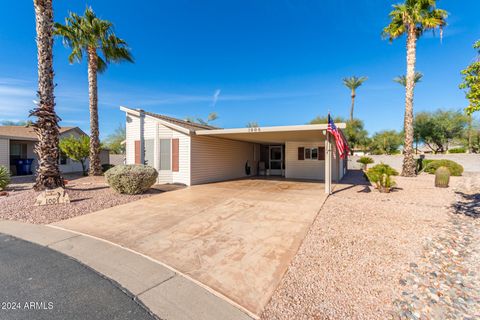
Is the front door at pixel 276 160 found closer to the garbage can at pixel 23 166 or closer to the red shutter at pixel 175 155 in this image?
the red shutter at pixel 175 155

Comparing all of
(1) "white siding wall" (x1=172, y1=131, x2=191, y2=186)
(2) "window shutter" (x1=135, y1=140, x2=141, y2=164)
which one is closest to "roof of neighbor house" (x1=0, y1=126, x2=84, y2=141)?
(2) "window shutter" (x1=135, y1=140, x2=141, y2=164)

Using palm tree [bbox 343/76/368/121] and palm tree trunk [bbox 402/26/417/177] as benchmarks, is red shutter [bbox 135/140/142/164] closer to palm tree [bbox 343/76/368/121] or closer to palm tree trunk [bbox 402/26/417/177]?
palm tree trunk [bbox 402/26/417/177]

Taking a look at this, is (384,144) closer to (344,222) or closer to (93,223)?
(344,222)

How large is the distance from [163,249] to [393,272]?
3746 millimetres

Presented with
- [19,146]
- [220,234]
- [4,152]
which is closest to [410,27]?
[220,234]

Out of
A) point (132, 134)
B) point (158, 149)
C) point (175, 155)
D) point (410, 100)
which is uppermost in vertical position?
point (410, 100)

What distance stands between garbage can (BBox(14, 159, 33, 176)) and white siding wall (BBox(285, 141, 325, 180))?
741 inches

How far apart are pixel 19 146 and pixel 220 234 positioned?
66.7ft

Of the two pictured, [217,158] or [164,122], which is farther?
[217,158]

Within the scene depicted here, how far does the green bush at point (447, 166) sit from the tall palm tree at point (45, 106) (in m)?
23.3

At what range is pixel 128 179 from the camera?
7.95 m

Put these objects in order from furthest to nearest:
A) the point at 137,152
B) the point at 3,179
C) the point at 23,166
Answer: the point at 23,166, the point at 137,152, the point at 3,179

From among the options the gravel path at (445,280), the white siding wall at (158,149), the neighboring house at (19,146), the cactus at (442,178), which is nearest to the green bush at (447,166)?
the cactus at (442,178)

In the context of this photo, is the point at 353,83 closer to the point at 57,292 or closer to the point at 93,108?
the point at 93,108
